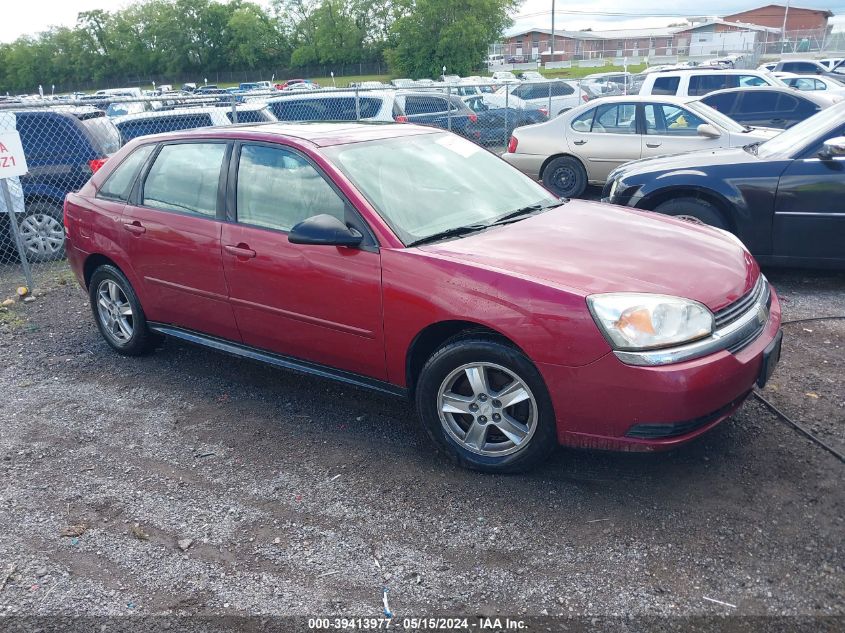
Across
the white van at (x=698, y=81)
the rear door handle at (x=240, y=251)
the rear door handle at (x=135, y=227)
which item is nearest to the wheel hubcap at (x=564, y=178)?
the white van at (x=698, y=81)

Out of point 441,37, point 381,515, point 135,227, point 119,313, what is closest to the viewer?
point 381,515

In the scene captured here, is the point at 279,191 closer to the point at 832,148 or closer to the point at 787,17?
the point at 832,148

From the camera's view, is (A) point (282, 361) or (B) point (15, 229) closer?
(A) point (282, 361)

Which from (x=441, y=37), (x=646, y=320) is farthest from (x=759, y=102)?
(x=441, y=37)

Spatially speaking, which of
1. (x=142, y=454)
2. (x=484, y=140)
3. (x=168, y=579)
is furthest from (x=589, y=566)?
(x=484, y=140)

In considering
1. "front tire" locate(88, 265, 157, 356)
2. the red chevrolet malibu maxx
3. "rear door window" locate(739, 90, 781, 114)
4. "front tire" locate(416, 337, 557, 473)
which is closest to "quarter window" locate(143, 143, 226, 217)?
the red chevrolet malibu maxx

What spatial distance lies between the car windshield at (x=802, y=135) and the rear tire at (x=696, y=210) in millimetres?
641

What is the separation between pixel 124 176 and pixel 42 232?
4699 millimetres

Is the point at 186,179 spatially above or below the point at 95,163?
above

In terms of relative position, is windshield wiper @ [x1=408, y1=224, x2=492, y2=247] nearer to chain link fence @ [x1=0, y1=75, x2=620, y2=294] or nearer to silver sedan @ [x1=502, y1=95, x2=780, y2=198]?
chain link fence @ [x1=0, y1=75, x2=620, y2=294]

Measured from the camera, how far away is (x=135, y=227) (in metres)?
4.89

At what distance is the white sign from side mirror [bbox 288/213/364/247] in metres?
4.71

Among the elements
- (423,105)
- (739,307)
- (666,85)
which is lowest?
(739,307)

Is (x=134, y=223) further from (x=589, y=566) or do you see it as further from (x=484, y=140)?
(x=484, y=140)
